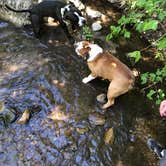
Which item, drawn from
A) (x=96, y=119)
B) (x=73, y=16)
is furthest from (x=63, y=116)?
(x=73, y=16)

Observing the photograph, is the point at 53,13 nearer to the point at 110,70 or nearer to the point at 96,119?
the point at 110,70

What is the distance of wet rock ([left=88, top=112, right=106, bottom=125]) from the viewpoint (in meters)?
4.77

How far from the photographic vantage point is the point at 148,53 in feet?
20.0

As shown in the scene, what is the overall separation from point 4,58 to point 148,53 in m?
2.59

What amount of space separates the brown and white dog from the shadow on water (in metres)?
0.29

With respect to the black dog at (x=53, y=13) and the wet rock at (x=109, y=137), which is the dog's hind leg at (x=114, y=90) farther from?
the black dog at (x=53, y=13)

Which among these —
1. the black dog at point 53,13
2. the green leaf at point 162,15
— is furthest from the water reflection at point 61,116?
the green leaf at point 162,15

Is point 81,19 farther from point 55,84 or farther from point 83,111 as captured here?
point 83,111

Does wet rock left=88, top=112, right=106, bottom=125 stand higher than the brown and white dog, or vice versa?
the brown and white dog

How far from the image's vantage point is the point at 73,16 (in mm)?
5812

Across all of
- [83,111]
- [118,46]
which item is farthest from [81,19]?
[83,111]

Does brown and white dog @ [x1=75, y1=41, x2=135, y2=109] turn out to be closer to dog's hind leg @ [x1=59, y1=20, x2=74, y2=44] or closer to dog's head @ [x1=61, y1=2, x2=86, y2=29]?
dog's head @ [x1=61, y1=2, x2=86, y2=29]

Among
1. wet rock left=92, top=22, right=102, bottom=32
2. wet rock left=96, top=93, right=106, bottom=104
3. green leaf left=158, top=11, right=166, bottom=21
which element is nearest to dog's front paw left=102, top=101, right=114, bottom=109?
wet rock left=96, top=93, right=106, bottom=104

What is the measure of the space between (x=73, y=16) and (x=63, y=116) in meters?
1.94
